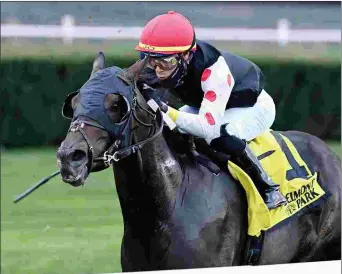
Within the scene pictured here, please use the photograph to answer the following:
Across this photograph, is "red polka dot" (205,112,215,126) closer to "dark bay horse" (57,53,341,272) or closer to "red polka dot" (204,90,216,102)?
"red polka dot" (204,90,216,102)

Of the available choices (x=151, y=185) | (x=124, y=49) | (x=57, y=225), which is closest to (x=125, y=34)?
(x=124, y=49)

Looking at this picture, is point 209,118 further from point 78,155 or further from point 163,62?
point 78,155

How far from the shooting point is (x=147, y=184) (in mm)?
4016

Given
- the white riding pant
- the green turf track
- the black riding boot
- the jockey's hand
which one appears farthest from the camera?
the green turf track

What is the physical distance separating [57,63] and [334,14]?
27.2 ft

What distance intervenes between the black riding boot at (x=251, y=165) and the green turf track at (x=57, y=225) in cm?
222

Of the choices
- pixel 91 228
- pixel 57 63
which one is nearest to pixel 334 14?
pixel 57 63

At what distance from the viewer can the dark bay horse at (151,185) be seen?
3695 millimetres

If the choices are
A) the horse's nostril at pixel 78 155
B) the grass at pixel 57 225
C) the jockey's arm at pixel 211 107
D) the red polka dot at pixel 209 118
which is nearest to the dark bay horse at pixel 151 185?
the horse's nostril at pixel 78 155

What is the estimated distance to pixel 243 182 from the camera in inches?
169

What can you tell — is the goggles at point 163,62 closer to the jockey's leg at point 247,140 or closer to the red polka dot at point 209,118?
the red polka dot at point 209,118

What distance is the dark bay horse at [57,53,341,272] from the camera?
370cm

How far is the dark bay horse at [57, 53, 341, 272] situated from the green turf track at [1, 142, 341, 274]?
231 cm

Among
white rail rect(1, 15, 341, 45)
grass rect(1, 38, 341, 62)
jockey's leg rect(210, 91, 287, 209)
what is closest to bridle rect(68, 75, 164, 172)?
jockey's leg rect(210, 91, 287, 209)
